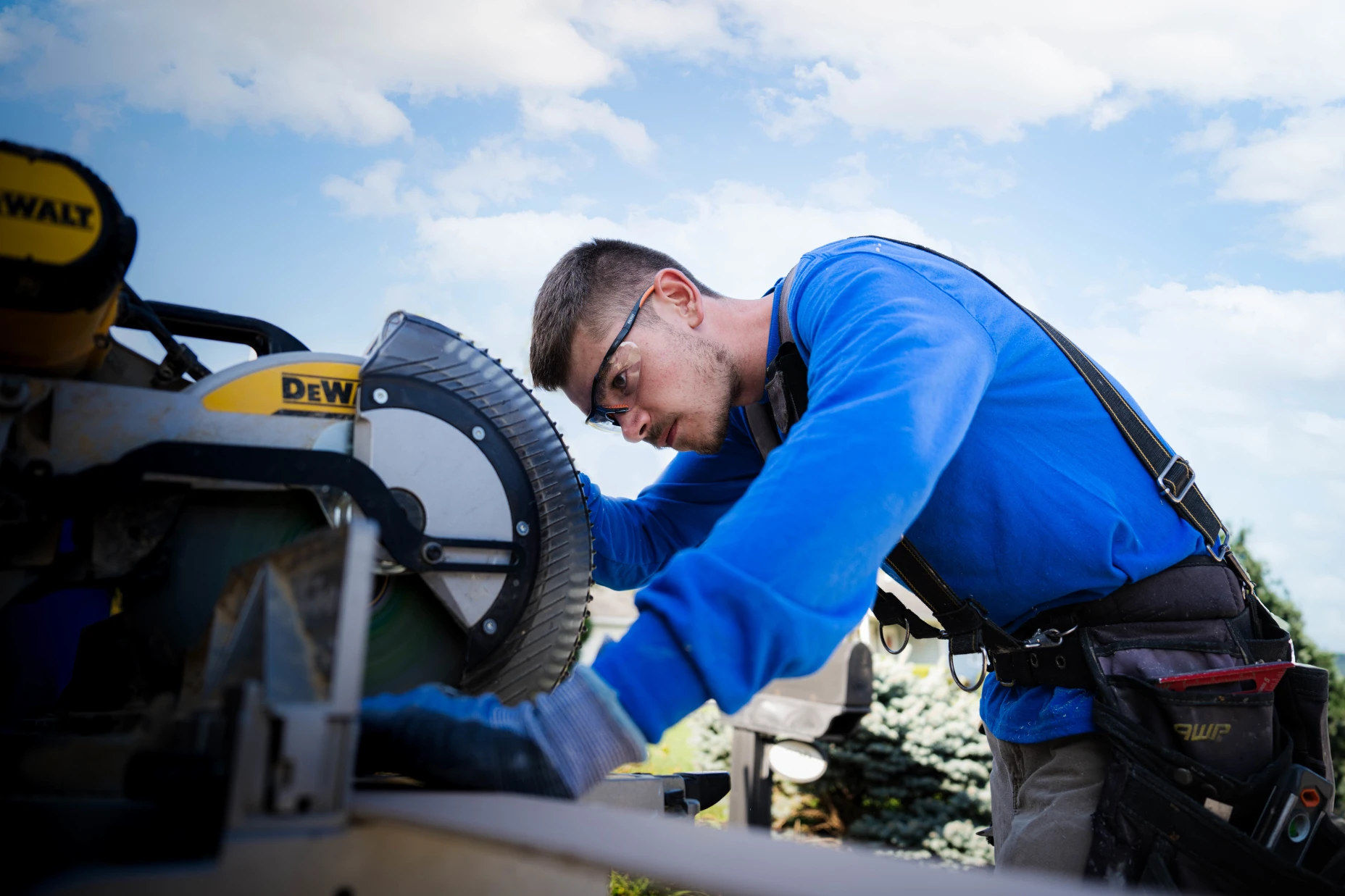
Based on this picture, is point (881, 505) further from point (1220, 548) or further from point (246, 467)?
point (1220, 548)

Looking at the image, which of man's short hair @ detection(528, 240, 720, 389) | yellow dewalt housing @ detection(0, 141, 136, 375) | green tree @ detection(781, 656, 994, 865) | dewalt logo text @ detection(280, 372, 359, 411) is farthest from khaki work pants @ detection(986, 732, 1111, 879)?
green tree @ detection(781, 656, 994, 865)

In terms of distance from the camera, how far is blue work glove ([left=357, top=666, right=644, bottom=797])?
97cm

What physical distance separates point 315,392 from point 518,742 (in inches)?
29.4

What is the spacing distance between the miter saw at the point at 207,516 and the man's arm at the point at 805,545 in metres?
0.36

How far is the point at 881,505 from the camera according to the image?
1.13 meters

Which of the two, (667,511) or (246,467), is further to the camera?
(667,511)

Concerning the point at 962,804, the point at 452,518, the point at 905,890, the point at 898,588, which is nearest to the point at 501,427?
the point at 452,518

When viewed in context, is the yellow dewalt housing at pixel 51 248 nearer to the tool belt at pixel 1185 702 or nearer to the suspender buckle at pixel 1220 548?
the tool belt at pixel 1185 702

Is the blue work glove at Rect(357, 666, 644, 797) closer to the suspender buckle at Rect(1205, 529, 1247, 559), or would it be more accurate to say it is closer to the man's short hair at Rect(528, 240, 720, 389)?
the man's short hair at Rect(528, 240, 720, 389)

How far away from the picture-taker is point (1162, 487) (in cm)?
189

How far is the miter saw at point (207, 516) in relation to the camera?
1.03 meters

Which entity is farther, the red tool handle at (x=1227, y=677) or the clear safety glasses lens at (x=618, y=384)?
the clear safety glasses lens at (x=618, y=384)

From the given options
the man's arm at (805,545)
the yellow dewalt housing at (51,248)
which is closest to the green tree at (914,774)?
the man's arm at (805,545)

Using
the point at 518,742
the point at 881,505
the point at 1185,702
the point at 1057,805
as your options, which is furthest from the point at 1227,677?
the point at 518,742
